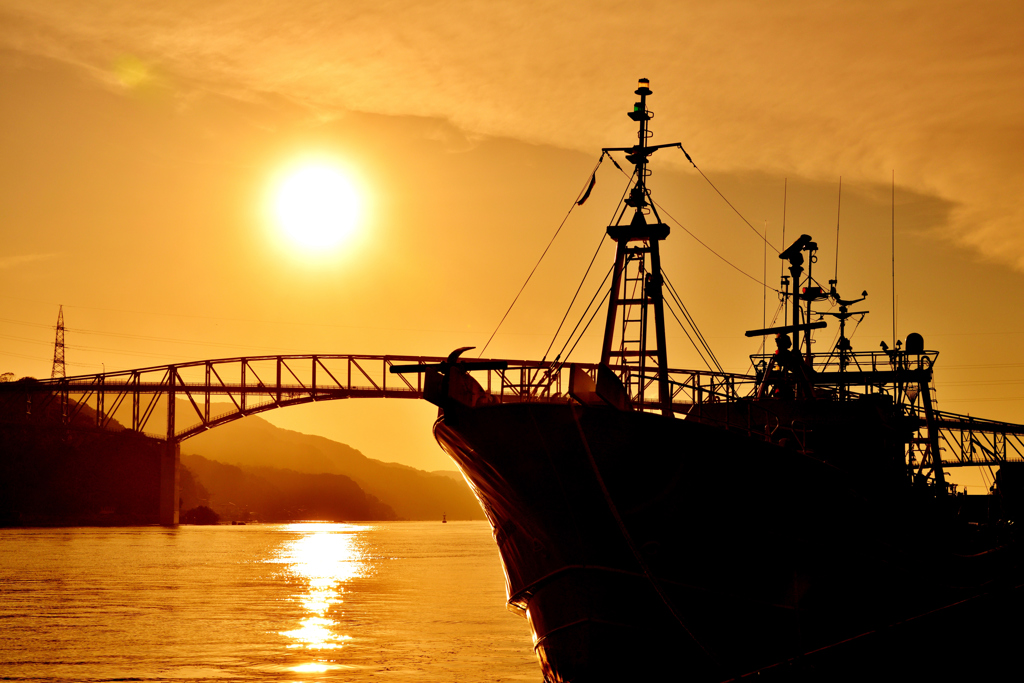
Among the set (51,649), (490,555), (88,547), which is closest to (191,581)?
(51,649)

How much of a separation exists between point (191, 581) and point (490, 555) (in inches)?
1856

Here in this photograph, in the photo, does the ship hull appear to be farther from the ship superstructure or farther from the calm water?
the calm water

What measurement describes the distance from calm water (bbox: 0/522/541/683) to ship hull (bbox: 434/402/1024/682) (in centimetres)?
565

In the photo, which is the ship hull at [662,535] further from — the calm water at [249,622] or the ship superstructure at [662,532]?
the calm water at [249,622]

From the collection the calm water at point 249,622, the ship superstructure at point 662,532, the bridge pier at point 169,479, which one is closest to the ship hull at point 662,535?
the ship superstructure at point 662,532

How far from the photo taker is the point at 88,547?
82.3 m

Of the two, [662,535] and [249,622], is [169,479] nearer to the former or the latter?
[249,622]

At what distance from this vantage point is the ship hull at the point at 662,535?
61.2ft

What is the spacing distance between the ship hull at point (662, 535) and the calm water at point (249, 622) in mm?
5650

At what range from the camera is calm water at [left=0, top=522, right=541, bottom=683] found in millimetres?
24359

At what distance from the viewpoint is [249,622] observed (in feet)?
114

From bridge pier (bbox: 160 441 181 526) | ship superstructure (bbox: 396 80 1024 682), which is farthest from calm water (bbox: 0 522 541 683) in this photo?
bridge pier (bbox: 160 441 181 526)

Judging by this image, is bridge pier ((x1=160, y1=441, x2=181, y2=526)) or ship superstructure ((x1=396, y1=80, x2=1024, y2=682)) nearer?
ship superstructure ((x1=396, y1=80, x2=1024, y2=682))

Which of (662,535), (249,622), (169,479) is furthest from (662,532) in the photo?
(169,479)
